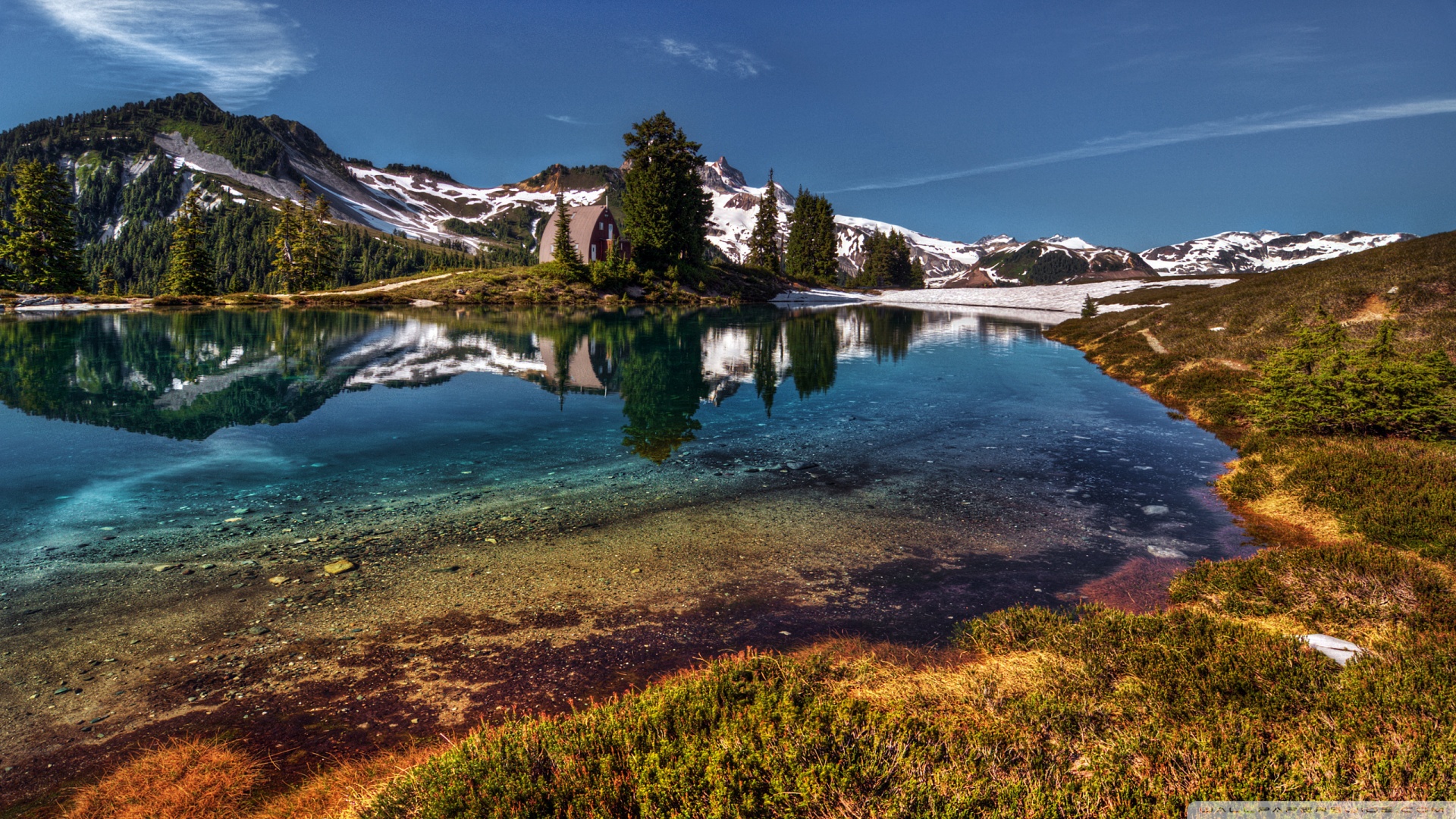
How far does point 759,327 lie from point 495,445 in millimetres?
41000

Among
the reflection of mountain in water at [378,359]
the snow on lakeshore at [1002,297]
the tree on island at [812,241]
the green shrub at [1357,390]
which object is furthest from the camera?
the tree on island at [812,241]

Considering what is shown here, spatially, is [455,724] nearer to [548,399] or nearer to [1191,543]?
[1191,543]

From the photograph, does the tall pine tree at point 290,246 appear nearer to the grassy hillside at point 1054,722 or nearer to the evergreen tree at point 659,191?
the evergreen tree at point 659,191

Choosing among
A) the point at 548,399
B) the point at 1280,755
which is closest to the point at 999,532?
the point at 1280,755

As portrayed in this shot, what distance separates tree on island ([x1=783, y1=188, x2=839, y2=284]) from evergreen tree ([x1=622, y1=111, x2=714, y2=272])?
4685cm

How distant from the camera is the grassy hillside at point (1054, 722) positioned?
4.07 meters

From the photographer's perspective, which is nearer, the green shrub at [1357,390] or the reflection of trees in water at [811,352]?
the green shrub at [1357,390]

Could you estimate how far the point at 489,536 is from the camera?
10.3 m

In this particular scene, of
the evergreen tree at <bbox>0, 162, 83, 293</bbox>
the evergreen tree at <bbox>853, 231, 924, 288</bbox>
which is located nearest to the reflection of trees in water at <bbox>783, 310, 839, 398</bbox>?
the evergreen tree at <bbox>0, 162, 83, 293</bbox>

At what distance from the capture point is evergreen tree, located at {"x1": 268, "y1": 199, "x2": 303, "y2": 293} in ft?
302

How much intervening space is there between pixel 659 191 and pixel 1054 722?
9312cm

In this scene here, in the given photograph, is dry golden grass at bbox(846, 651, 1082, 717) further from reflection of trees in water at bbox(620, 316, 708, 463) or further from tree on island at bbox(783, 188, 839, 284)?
tree on island at bbox(783, 188, 839, 284)

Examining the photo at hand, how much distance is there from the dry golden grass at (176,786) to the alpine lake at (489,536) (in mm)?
285

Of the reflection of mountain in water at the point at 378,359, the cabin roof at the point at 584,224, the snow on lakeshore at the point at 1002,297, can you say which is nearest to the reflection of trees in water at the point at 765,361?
the reflection of mountain in water at the point at 378,359
